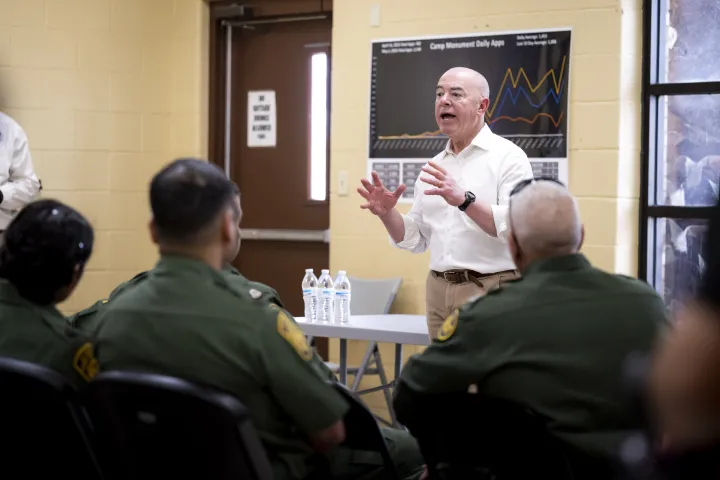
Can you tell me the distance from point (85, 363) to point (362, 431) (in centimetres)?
62

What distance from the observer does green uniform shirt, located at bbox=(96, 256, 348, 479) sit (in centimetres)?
169

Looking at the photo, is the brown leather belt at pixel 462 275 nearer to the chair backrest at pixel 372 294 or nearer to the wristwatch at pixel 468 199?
the wristwatch at pixel 468 199

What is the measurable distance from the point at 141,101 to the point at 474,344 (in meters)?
4.12

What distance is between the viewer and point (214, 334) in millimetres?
Result: 1700

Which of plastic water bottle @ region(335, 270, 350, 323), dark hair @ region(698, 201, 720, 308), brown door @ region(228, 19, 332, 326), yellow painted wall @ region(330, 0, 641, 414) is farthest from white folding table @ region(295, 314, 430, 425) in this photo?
dark hair @ region(698, 201, 720, 308)

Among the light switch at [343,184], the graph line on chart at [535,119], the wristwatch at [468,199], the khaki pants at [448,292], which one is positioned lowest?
the khaki pants at [448,292]

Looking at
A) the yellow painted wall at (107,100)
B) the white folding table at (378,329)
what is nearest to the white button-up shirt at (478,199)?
the white folding table at (378,329)

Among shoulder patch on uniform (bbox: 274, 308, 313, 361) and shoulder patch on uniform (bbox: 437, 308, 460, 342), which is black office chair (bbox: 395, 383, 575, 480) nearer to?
shoulder patch on uniform (bbox: 437, 308, 460, 342)

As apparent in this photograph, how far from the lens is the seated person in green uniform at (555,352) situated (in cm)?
173

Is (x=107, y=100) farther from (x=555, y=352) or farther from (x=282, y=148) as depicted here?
(x=555, y=352)

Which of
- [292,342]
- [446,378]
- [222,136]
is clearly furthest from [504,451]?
[222,136]

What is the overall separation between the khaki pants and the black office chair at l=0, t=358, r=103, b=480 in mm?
1849

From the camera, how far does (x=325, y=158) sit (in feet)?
17.5

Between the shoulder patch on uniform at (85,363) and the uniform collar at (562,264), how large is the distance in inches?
38.0
